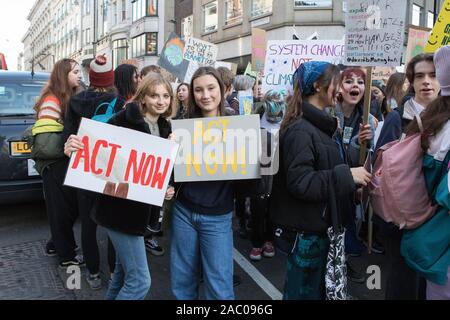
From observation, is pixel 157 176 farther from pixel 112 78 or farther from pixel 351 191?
pixel 112 78

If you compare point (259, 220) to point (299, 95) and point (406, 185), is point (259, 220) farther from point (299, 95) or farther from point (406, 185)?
point (406, 185)

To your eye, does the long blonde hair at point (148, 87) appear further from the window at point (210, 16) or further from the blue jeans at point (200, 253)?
the window at point (210, 16)

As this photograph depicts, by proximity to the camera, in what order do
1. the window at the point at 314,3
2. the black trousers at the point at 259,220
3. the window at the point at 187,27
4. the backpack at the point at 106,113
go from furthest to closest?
the window at the point at 187,27 → the window at the point at 314,3 → the black trousers at the point at 259,220 → the backpack at the point at 106,113

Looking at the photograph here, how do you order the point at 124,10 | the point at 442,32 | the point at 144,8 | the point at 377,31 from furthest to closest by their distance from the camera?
the point at 124,10
the point at 144,8
the point at 442,32
the point at 377,31

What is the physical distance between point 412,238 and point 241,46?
19174mm

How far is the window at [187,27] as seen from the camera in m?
25.5

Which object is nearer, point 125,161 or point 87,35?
point 125,161

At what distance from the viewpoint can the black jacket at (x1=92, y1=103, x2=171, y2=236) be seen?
8.11ft

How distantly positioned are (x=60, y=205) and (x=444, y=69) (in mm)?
3155

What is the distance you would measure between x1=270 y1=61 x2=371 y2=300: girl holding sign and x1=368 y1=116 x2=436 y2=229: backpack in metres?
0.18

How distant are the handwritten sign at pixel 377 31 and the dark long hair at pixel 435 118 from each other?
1.16 meters

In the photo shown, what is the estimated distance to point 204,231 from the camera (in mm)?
2527

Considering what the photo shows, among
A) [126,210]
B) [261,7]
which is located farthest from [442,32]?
[261,7]

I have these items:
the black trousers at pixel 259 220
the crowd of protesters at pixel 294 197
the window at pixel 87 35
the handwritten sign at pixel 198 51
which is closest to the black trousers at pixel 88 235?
the crowd of protesters at pixel 294 197
